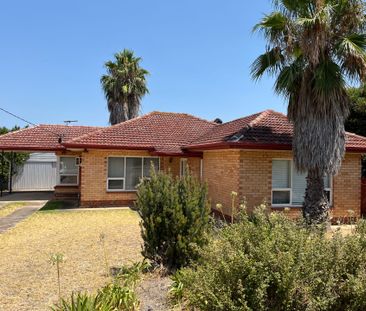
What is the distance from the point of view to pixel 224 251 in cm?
412

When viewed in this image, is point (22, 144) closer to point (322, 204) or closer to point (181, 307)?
point (322, 204)

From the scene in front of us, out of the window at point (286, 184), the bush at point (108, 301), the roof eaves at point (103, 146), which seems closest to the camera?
the bush at point (108, 301)

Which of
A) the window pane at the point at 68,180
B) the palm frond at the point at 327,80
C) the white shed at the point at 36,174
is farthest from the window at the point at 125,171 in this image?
the white shed at the point at 36,174

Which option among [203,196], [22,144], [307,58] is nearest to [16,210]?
[22,144]

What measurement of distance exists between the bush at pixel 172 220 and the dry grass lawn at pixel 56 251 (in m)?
1.12

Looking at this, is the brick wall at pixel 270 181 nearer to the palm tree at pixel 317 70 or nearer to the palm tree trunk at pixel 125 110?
the palm tree at pixel 317 70

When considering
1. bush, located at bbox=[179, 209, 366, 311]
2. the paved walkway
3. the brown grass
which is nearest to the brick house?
the paved walkway

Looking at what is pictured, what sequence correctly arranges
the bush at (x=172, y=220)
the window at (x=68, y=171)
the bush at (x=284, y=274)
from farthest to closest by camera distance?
the window at (x=68, y=171) < the bush at (x=172, y=220) < the bush at (x=284, y=274)

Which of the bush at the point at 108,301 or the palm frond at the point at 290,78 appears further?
the palm frond at the point at 290,78

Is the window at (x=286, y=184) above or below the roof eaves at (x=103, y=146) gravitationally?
below

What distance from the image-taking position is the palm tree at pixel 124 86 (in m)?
31.7

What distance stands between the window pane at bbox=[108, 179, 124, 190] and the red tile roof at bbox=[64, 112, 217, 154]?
5.80 feet

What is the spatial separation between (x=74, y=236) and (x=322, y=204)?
25.0ft

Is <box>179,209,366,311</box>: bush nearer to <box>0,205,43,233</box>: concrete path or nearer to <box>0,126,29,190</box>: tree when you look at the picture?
<box>0,205,43,233</box>: concrete path
